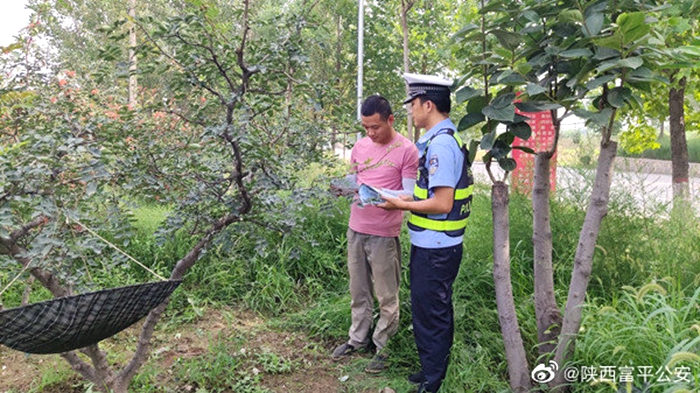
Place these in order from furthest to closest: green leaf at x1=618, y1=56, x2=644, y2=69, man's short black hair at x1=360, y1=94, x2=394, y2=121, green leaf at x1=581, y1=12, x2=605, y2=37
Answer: man's short black hair at x1=360, y1=94, x2=394, y2=121 < green leaf at x1=581, y1=12, x2=605, y2=37 < green leaf at x1=618, y1=56, x2=644, y2=69

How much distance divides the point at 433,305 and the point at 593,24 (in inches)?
57.9

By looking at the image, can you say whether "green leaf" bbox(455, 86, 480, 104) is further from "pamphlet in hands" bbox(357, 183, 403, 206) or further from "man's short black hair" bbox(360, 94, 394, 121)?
"man's short black hair" bbox(360, 94, 394, 121)

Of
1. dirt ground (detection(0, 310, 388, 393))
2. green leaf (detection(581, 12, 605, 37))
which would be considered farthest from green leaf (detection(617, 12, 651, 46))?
dirt ground (detection(0, 310, 388, 393))

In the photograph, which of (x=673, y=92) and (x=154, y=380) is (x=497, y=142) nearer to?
(x=154, y=380)

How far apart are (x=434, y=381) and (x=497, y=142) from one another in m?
1.30

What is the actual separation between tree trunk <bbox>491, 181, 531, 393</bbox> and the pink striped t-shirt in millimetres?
697

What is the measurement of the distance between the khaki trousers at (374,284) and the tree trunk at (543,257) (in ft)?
2.99

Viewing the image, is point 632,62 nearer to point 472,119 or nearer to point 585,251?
point 472,119

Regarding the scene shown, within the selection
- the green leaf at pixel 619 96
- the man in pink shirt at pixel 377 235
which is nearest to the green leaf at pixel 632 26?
the green leaf at pixel 619 96

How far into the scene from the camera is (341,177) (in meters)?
2.34

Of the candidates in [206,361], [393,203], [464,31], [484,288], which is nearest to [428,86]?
[464,31]

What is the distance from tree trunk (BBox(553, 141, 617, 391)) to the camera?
2016 mm

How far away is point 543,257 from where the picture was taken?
229 centimetres

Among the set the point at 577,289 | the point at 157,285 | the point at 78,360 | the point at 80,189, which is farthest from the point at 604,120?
the point at 78,360
